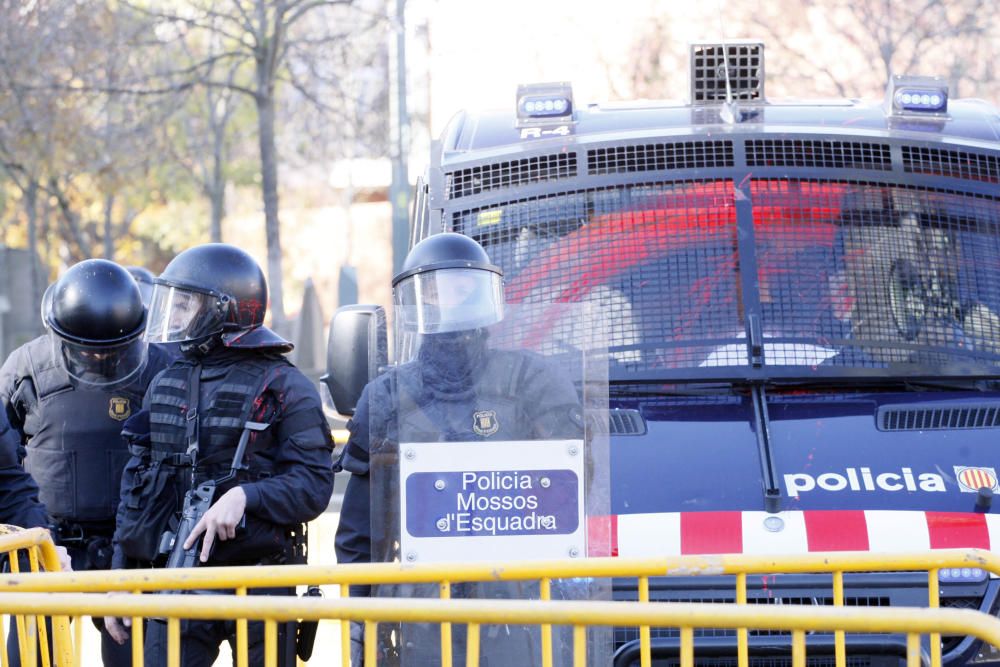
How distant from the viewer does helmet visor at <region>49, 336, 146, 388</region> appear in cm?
500

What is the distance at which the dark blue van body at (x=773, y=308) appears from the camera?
368 cm

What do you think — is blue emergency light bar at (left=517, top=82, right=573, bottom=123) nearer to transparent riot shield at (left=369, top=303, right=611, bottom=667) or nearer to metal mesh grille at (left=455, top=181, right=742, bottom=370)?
metal mesh grille at (left=455, top=181, right=742, bottom=370)

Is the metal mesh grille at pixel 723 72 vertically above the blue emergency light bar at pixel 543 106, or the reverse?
the metal mesh grille at pixel 723 72

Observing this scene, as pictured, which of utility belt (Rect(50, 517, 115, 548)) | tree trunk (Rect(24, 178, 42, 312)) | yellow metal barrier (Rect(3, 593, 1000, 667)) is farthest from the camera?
→ tree trunk (Rect(24, 178, 42, 312))

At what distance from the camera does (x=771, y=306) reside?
4.42m

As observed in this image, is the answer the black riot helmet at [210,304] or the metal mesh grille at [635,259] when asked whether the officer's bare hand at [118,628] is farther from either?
the metal mesh grille at [635,259]

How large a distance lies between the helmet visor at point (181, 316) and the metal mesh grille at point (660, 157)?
4.54 feet

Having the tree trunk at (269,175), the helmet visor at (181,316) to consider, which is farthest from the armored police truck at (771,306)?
the tree trunk at (269,175)

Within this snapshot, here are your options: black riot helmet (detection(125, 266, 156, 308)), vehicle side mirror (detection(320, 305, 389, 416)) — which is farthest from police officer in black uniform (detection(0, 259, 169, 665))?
black riot helmet (detection(125, 266, 156, 308))

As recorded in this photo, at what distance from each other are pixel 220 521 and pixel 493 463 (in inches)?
44.7

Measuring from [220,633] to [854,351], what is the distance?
2.16 meters

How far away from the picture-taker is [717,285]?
4.46 metres

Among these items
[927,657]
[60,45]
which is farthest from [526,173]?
[60,45]

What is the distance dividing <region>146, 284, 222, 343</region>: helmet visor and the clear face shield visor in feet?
1.52
